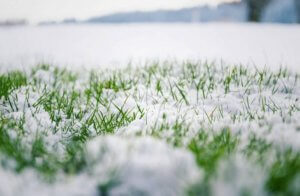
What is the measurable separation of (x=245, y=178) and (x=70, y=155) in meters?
0.80

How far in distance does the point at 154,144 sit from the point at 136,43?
6367 millimetres

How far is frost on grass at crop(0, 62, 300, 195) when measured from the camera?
1.12 meters

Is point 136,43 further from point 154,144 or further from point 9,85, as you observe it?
point 154,144

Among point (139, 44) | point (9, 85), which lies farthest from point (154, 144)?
point (139, 44)

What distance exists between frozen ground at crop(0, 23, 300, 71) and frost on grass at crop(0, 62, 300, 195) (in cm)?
262

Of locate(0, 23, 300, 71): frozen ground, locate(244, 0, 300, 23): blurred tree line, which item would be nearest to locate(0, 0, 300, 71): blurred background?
locate(0, 23, 300, 71): frozen ground

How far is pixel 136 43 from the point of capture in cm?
750

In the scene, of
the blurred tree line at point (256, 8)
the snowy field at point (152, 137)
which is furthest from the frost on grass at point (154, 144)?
the blurred tree line at point (256, 8)

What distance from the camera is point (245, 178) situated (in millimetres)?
1026

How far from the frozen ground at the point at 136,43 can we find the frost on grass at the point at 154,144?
2618 mm

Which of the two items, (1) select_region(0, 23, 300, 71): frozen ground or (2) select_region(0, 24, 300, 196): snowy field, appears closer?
(2) select_region(0, 24, 300, 196): snowy field

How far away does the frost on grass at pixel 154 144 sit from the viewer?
44.1 inches

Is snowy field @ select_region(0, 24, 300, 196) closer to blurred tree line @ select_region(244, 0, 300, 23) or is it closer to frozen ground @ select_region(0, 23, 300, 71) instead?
frozen ground @ select_region(0, 23, 300, 71)

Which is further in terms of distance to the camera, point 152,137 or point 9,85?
point 9,85
